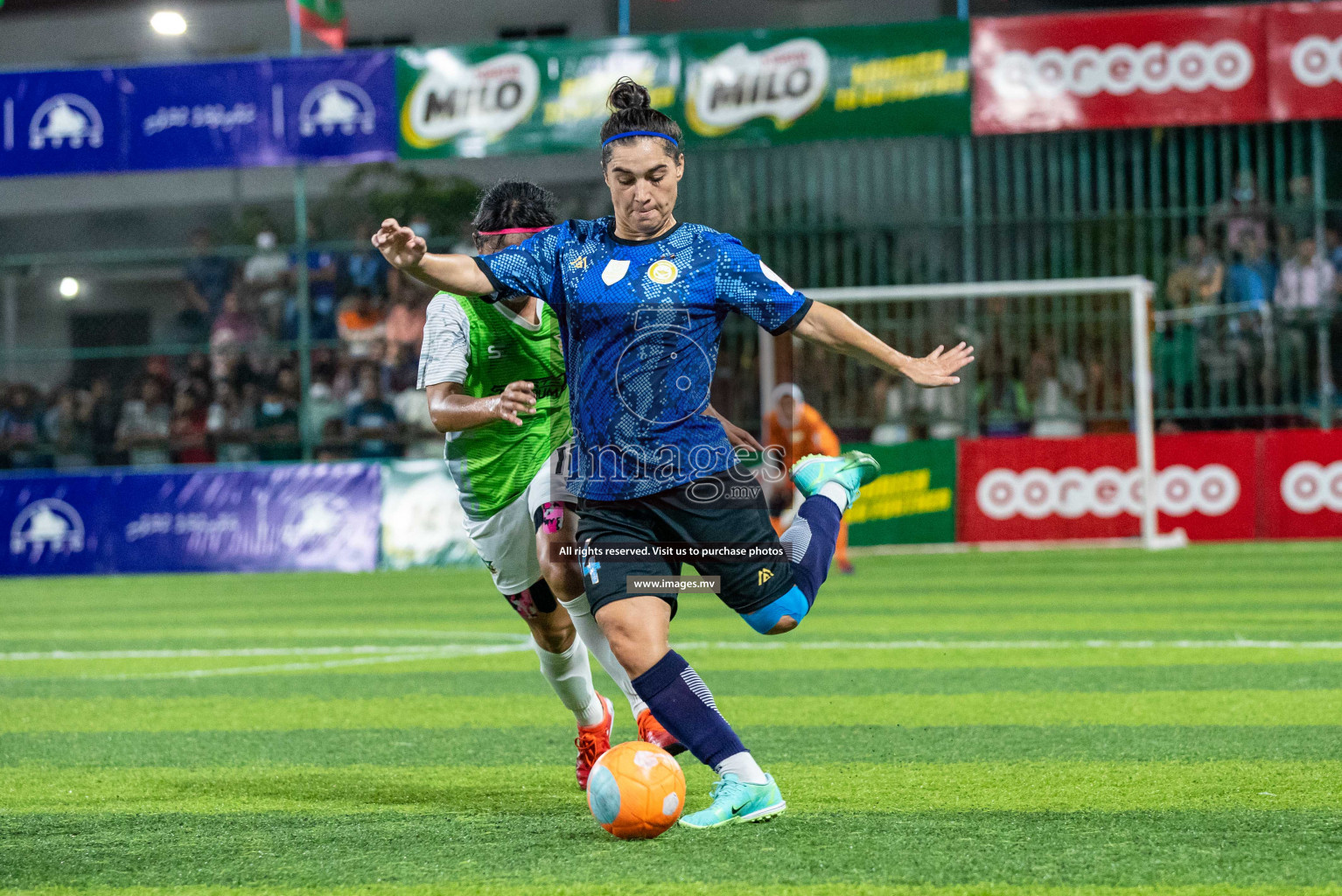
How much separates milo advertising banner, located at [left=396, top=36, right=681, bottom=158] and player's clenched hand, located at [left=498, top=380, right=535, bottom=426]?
44.5 feet

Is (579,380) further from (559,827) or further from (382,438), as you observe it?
(382,438)

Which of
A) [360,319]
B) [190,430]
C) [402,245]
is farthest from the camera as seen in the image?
[360,319]

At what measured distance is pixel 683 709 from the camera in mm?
4387

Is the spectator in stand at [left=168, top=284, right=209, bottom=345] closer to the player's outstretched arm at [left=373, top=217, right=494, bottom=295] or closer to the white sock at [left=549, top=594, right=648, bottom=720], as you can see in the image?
the white sock at [left=549, top=594, right=648, bottom=720]

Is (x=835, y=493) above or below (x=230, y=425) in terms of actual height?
below

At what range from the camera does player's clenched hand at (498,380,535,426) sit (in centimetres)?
432

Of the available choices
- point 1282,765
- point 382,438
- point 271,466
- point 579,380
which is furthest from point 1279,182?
point 579,380

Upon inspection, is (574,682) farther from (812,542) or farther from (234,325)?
(234,325)

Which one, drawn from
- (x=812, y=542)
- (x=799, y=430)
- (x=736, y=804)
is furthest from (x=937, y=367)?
(x=799, y=430)

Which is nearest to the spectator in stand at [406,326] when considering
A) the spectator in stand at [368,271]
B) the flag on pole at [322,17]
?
the spectator in stand at [368,271]

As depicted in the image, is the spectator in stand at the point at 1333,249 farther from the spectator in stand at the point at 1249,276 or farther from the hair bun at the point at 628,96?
the hair bun at the point at 628,96

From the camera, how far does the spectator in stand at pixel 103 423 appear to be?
18234 millimetres

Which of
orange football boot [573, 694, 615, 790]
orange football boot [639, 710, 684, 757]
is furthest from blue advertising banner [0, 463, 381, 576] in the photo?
orange football boot [639, 710, 684, 757]

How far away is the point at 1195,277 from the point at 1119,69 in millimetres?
2427
